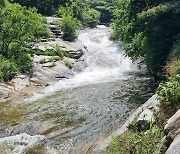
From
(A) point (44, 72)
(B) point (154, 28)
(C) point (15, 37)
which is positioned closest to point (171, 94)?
(B) point (154, 28)

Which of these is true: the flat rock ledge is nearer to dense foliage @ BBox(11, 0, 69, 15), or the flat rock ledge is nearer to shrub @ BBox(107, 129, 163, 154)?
shrub @ BBox(107, 129, 163, 154)

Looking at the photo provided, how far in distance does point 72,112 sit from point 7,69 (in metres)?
9.17

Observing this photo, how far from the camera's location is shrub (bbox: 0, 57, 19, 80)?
2269cm

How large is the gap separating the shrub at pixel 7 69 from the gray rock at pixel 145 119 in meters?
14.0

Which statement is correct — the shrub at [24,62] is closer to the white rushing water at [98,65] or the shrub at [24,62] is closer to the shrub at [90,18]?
the white rushing water at [98,65]

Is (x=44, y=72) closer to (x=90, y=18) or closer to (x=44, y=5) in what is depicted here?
(x=44, y=5)

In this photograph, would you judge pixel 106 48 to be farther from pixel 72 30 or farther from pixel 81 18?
pixel 81 18

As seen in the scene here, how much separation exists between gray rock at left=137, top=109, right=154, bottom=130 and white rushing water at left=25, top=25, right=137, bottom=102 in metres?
9.55

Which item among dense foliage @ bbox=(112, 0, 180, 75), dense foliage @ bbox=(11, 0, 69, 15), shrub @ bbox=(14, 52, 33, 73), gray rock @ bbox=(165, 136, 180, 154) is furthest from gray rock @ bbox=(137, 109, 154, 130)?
dense foliage @ bbox=(11, 0, 69, 15)

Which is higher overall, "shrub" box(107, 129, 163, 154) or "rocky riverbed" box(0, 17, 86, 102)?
"shrub" box(107, 129, 163, 154)

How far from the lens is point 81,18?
177 feet

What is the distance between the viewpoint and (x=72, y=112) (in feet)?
51.9

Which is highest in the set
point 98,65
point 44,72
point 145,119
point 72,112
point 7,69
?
point 145,119

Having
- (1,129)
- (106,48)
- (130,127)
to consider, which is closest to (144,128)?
(130,127)
